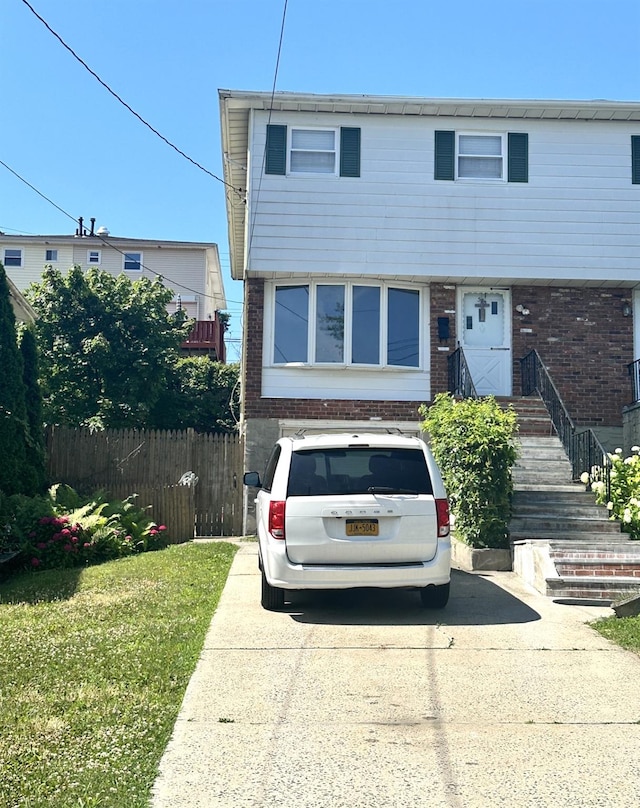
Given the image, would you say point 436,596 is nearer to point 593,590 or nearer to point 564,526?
point 593,590

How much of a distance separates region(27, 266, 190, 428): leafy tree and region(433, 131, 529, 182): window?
1025 cm

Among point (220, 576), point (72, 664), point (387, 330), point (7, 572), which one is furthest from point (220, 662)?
point (387, 330)

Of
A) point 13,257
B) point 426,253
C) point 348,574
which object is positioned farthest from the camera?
point 13,257

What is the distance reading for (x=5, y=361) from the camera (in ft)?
40.6

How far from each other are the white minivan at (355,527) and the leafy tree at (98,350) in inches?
576

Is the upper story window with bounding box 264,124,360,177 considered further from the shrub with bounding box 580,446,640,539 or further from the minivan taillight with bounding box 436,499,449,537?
the minivan taillight with bounding box 436,499,449,537

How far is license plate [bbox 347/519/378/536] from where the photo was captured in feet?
25.0

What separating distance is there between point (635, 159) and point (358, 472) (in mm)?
11086

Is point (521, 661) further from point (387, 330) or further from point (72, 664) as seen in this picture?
point (387, 330)

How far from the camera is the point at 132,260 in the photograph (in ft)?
117

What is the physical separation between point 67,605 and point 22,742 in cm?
358

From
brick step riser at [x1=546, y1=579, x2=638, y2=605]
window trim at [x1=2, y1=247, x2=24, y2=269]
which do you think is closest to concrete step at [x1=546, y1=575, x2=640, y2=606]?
brick step riser at [x1=546, y1=579, x2=638, y2=605]

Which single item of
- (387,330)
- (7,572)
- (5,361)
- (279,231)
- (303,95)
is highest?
(303,95)

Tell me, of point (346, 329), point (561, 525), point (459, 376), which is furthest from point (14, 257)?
point (561, 525)
